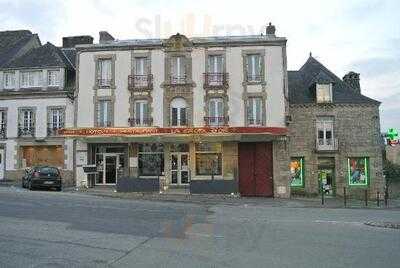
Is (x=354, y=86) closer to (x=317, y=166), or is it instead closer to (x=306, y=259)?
(x=317, y=166)

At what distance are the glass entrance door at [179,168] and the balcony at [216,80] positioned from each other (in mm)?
4476

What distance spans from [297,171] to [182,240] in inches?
899

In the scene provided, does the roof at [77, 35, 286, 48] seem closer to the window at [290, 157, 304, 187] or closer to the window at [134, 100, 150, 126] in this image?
the window at [134, 100, 150, 126]

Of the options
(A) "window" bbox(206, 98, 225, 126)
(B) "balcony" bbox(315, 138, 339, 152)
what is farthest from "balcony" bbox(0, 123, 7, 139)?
(B) "balcony" bbox(315, 138, 339, 152)

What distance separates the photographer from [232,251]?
995 cm

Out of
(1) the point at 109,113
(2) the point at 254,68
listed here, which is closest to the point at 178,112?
(1) the point at 109,113

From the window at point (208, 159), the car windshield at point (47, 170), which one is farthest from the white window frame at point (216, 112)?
the car windshield at point (47, 170)

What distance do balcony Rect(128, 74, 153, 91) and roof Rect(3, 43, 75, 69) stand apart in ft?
18.7

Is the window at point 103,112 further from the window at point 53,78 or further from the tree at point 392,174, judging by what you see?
the tree at point 392,174

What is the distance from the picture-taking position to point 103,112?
3173cm

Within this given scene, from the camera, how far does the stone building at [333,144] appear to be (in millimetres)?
32562

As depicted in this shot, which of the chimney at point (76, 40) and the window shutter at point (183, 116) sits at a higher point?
the chimney at point (76, 40)

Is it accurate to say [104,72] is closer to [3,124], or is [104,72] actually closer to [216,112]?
[216,112]

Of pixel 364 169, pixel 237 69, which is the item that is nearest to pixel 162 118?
pixel 237 69
